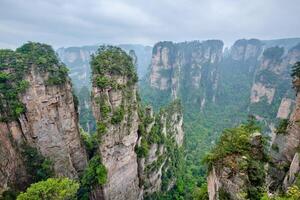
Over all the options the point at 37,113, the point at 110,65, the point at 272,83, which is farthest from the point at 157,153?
the point at 272,83

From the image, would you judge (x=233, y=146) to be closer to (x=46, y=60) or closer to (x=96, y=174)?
(x=96, y=174)

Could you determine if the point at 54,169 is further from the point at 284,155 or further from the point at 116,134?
the point at 284,155

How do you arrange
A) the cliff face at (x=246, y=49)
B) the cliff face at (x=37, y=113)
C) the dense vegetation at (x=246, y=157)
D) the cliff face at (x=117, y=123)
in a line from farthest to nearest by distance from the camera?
the cliff face at (x=246, y=49) → the cliff face at (x=117, y=123) → the cliff face at (x=37, y=113) → the dense vegetation at (x=246, y=157)

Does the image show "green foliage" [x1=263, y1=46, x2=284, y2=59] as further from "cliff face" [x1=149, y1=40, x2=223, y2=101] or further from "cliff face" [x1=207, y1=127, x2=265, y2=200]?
"cliff face" [x1=207, y1=127, x2=265, y2=200]

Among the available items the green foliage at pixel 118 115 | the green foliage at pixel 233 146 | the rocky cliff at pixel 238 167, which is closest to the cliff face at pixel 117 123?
the green foliage at pixel 118 115

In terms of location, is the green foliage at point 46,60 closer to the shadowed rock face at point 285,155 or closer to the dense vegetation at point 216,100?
the shadowed rock face at point 285,155

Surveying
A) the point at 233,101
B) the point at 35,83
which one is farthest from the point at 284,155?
the point at 233,101

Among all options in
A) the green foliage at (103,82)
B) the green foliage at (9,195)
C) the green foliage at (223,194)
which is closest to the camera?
the green foliage at (223,194)

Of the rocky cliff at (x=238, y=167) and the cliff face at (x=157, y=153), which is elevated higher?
the rocky cliff at (x=238, y=167)
